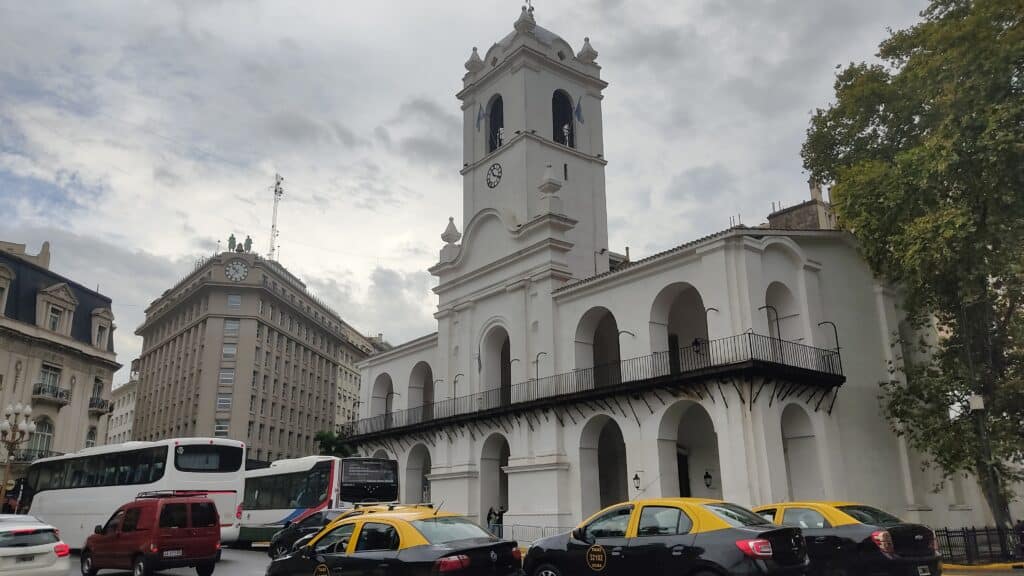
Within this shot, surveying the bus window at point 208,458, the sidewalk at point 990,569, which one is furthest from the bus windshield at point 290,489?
the sidewalk at point 990,569

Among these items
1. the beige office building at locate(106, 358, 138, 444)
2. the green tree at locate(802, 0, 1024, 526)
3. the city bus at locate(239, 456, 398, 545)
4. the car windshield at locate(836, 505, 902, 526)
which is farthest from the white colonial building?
the beige office building at locate(106, 358, 138, 444)

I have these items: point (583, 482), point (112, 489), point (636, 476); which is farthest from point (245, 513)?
point (636, 476)

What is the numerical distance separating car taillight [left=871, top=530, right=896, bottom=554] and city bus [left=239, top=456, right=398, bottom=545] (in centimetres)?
1775

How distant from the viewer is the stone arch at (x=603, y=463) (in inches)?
1060

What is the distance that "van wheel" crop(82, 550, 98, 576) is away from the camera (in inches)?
675

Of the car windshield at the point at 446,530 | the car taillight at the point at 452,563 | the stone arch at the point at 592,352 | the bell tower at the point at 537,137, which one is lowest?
the car taillight at the point at 452,563

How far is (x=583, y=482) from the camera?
1056 inches

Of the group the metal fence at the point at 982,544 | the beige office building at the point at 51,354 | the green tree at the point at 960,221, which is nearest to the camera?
the metal fence at the point at 982,544

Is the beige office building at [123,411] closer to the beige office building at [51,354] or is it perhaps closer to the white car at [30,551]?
the beige office building at [51,354]

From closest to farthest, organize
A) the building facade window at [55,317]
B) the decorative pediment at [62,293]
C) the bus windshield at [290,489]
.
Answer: the bus windshield at [290,489] < the decorative pediment at [62,293] < the building facade window at [55,317]

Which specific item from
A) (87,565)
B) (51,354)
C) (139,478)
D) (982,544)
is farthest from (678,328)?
(51,354)

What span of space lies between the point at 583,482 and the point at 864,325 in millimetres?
11010

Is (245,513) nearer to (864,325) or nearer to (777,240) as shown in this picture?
(777,240)

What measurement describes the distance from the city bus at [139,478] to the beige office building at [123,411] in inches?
2794
